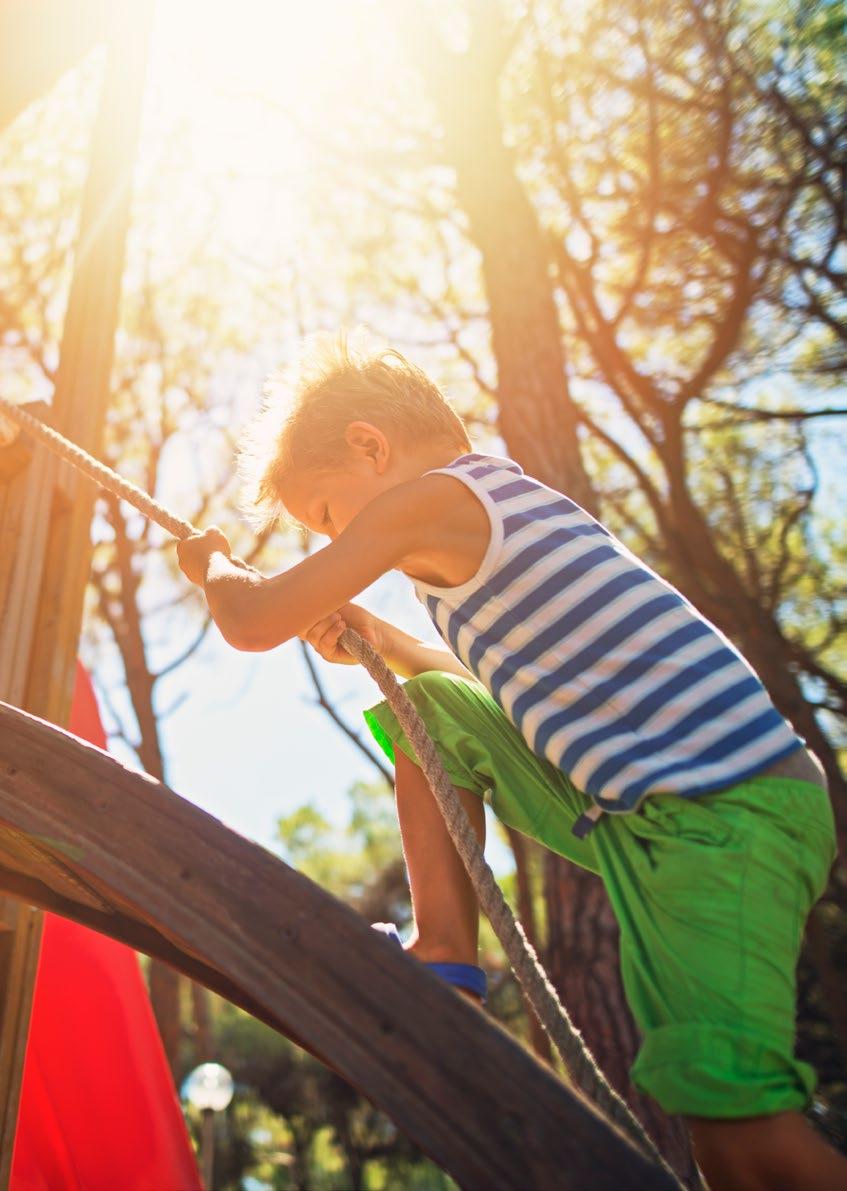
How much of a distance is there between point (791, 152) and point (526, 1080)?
7.02m

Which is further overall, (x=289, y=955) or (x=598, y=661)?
(x=598, y=661)

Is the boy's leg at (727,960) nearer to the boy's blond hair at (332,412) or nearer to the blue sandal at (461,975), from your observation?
the blue sandal at (461,975)

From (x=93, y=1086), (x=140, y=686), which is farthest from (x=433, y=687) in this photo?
(x=140, y=686)

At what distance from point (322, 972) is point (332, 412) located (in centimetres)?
94

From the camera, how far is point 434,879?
157 cm

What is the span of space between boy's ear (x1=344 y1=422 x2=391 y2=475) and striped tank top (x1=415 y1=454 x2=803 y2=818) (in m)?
0.16

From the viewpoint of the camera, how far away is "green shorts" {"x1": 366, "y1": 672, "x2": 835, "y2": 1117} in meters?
1.19

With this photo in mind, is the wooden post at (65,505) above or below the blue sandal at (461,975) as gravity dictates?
above

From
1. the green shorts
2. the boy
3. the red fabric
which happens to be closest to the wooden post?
the red fabric

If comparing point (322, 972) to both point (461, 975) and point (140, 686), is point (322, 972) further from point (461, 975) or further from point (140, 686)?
point (140, 686)

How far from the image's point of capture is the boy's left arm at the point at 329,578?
1.49 m

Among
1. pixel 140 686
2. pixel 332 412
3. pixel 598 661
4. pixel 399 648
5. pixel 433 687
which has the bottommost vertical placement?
pixel 598 661

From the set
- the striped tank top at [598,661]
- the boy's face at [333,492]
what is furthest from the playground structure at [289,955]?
the boy's face at [333,492]

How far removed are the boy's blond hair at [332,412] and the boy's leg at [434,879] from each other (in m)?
0.50
